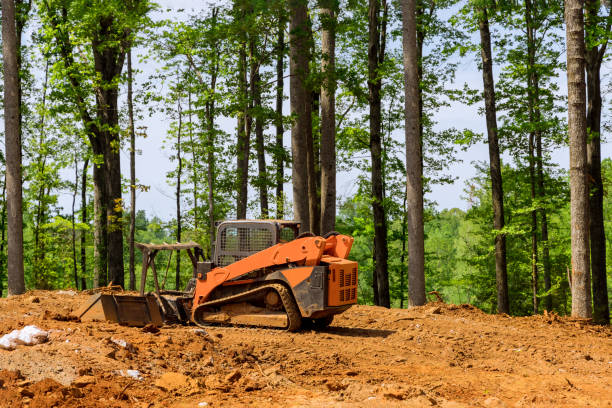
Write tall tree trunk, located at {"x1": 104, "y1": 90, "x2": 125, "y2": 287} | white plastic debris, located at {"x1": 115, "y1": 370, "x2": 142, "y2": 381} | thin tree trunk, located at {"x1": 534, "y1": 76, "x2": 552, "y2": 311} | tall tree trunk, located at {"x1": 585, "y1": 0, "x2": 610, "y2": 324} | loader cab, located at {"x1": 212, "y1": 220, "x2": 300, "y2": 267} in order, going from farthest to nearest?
thin tree trunk, located at {"x1": 534, "y1": 76, "x2": 552, "y2": 311}, tall tree trunk, located at {"x1": 104, "y1": 90, "x2": 125, "y2": 287}, tall tree trunk, located at {"x1": 585, "y1": 0, "x2": 610, "y2": 324}, loader cab, located at {"x1": 212, "y1": 220, "x2": 300, "y2": 267}, white plastic debris, located at {"x1": 115, "y1": 370, "x2": 142, "y2": 381}

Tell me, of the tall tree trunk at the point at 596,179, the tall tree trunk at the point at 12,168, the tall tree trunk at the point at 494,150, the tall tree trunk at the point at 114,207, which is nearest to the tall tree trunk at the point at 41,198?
the tall tree trunk at the point at 114,207

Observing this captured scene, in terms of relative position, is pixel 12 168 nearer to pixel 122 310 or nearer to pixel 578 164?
pixel 122 310

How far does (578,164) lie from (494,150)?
8.46 metres

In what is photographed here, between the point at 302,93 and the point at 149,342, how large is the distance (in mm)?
10427

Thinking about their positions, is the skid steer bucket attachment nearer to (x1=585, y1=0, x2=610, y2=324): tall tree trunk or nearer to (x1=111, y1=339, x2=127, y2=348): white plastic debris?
(x1=111, y1=339, x2=127, y2=348): white plastic debris

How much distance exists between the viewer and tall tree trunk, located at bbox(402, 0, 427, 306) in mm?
15344

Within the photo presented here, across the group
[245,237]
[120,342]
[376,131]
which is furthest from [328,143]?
[120,342]

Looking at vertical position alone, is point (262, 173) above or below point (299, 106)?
below

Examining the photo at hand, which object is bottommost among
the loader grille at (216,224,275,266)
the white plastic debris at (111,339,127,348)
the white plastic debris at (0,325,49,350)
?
the white plastic debris at (111,339,127,348)

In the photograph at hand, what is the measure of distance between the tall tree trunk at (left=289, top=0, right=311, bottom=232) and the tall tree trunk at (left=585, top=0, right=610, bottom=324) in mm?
9227

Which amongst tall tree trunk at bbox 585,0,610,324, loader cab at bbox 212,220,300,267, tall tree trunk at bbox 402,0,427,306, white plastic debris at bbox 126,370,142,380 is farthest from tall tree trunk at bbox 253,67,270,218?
white plastic debris at bbox 126,370,142,380

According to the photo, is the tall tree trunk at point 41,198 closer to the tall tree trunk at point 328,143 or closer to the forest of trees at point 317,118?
the forest of trees at point 317,118

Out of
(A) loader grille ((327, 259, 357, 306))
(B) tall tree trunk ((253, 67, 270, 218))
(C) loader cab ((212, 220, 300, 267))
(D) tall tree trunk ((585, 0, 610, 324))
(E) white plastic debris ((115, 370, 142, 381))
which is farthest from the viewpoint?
(B) tall tree trunk ((253, 67, 270, 218))

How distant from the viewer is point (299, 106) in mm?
17203
